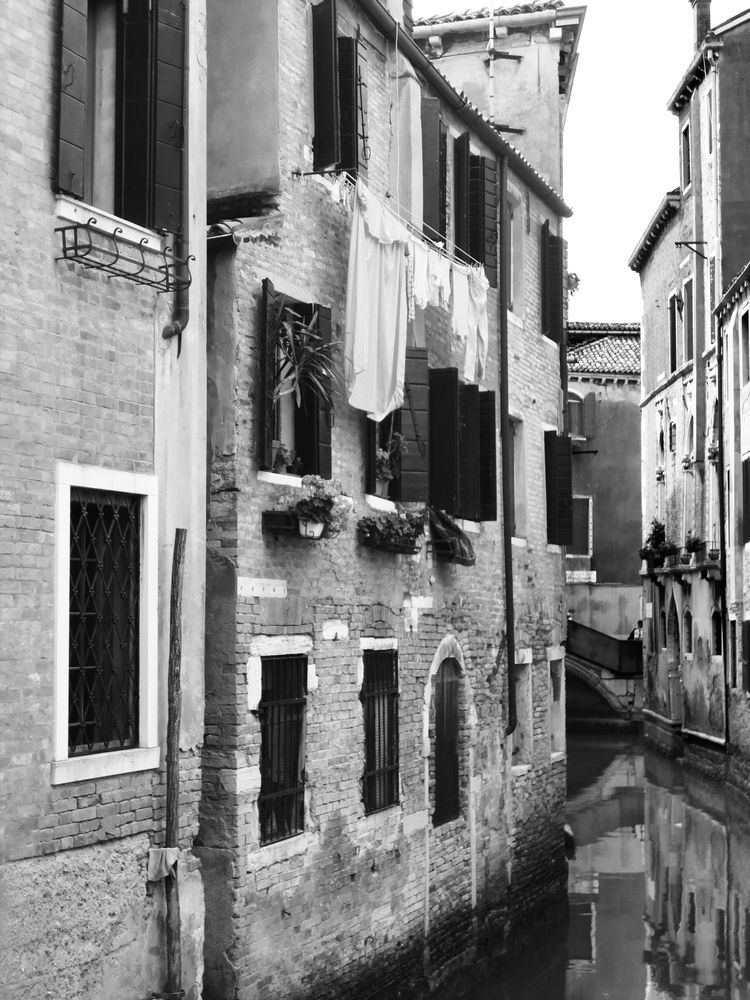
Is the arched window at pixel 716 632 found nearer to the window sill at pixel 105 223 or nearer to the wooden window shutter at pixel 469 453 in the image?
the wooden window shutter at pixel 469 453

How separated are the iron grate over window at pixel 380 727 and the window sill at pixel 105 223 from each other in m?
4.45

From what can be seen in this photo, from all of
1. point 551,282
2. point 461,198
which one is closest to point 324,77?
point 461,198

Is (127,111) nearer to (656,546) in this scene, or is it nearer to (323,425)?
(323,425)

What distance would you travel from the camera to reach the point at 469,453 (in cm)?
1412

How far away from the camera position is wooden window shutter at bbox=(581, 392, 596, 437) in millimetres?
46562

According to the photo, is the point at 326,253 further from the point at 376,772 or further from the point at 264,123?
the point at 376,772

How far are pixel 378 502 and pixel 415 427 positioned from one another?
2.61 feet

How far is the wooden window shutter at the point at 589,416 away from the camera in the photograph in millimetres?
46562

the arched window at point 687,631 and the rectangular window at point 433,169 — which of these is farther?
the arched window at point 687,631

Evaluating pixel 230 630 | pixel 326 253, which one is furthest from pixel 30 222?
pixel 326 253

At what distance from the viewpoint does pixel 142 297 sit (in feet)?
28.2

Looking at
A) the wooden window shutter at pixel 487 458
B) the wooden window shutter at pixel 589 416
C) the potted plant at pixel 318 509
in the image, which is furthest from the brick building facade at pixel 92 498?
the wooden window shutter at pixel 589 416

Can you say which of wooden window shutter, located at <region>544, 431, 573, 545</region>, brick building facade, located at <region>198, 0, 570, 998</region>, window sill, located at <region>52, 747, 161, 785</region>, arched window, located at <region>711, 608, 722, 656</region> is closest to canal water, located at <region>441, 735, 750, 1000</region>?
brick building facade, located at <region>198, 0, 570, 998</region>

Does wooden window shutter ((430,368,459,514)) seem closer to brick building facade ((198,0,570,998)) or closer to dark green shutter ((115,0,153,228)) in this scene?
brick building facade ((198,0,570,998))
